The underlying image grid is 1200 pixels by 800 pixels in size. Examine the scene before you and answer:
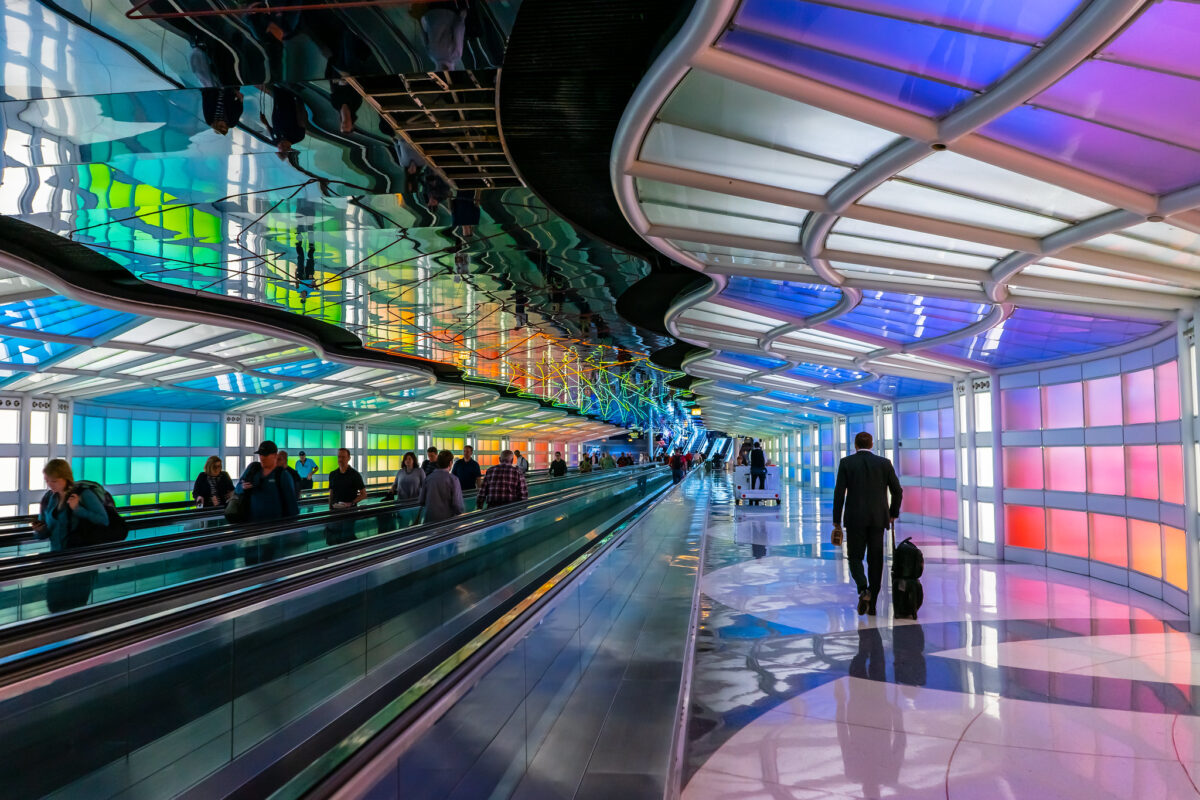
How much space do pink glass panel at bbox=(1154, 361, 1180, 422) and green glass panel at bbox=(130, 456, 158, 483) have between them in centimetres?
2922

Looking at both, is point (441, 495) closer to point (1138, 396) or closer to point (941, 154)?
point (941, 154)

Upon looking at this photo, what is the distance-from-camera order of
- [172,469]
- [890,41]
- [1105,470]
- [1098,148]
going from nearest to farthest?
[890,41], [1098,148], [1105,470], [172,469]

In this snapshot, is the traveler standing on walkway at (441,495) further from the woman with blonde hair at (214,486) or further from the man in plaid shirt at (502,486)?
the woman with blonde hair at (214,486)

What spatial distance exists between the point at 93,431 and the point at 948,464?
86.5 ft

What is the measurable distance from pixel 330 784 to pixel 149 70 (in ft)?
25.1

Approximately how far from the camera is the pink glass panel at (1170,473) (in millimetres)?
11972

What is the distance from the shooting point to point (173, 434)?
98.0 feet

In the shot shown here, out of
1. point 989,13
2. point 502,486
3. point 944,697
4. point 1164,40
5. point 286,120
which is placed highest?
point 286,120

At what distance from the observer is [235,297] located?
18.7m

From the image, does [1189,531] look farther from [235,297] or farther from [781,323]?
[235,297]

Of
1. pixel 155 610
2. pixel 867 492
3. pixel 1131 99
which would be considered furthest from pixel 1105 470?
pixel 155 610

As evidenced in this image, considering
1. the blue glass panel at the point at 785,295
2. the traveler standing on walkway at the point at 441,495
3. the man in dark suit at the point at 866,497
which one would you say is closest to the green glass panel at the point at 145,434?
the traveler standing on walkway at the point at 441,495

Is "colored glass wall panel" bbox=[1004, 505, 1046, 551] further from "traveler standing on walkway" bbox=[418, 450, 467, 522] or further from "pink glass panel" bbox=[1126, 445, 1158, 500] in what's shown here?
"traveler standing on walkway" bbox=[418, 450, 467, 522]

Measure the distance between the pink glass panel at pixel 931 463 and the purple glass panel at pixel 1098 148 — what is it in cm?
1886
